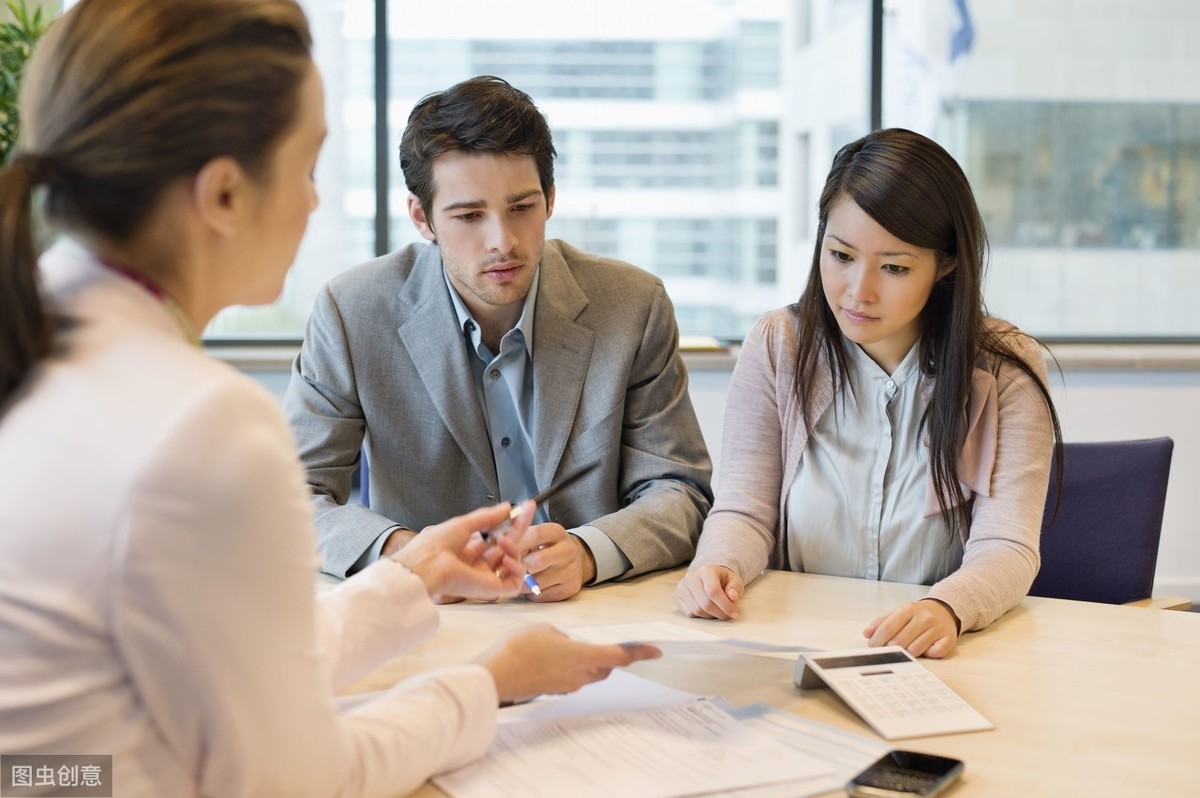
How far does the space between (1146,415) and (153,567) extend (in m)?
3.91

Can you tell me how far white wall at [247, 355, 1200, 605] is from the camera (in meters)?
3.95

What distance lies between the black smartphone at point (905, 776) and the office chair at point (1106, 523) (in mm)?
1079

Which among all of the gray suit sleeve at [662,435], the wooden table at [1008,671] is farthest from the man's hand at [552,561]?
the gray suit sleeve at [662,435]

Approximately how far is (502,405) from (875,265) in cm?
69

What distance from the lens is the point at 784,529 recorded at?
6.34ft

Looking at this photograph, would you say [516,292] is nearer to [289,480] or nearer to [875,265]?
[875,265]

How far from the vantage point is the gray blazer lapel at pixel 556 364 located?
197cm

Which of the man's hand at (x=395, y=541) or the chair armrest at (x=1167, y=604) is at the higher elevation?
the man's hand at (x=395, y=541)

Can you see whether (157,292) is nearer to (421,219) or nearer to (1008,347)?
(421,219)

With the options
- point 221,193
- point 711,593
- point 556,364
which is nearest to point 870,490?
point 711,593

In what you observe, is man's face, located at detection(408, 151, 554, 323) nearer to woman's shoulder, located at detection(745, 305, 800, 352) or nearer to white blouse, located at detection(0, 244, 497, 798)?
woman's shoulder, located at detection(745, 305, 800, 352)

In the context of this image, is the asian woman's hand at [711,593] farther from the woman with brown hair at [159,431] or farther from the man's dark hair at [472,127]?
the man's dark hair at [472,127]

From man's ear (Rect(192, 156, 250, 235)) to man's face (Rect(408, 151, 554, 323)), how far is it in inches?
41.0

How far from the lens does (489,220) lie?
1.91 meters
